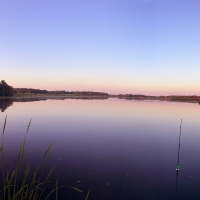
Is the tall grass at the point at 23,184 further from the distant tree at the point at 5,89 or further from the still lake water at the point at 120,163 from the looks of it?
the distant tree at the point at 5,89

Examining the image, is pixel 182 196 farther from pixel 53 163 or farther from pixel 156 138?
pixel 156 138

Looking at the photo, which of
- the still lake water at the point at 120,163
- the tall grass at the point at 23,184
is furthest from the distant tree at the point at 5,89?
the tall grass at the point at 23,184

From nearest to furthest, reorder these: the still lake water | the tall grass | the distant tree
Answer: the tall grass → the still lake water → the distant tree

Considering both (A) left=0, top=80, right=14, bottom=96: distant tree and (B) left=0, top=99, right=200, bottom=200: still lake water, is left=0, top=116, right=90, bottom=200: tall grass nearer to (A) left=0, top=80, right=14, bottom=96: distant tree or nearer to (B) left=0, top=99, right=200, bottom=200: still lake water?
(B) left=0, top=99, right=200, bottom=200: still lake water

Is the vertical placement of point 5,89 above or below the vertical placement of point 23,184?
above

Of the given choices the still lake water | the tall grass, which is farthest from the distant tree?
the tall grass

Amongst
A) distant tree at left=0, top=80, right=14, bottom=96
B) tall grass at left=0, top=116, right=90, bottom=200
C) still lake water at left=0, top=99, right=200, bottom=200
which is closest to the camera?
tall grass at left=0, top=116, right=90, bottom=200

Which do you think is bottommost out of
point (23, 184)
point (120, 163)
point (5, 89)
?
point (120, 163)

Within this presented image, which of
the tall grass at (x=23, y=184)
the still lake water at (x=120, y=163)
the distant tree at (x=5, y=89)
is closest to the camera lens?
the tall grass at (x=23, y=184)

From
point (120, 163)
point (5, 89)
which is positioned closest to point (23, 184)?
point (120, 163)

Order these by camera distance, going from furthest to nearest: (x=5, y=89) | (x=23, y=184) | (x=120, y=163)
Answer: (x=5, y=89)
(x=120, y=163)
(x=23, y=184)

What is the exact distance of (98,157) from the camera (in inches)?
263

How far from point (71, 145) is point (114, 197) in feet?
14.1

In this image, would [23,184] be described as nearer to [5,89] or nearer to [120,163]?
[120,163]
